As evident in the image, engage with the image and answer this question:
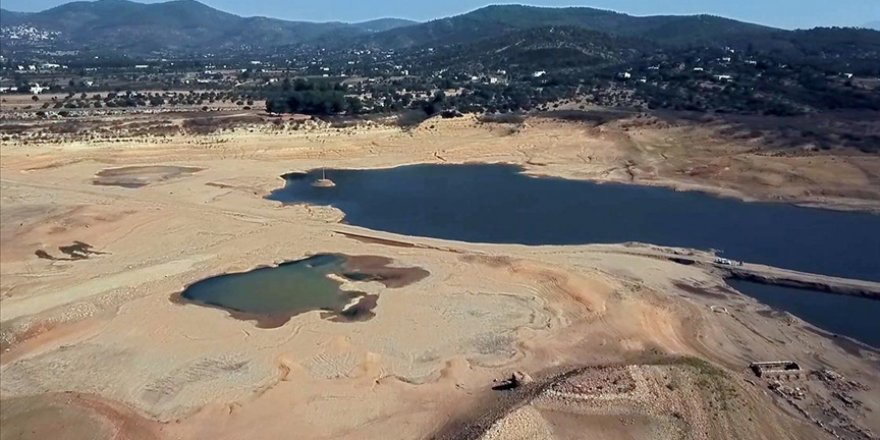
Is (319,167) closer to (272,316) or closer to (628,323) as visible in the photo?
(272,316)

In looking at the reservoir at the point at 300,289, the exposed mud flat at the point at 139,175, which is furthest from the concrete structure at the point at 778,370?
the exposed mud flat at the point at 139,175

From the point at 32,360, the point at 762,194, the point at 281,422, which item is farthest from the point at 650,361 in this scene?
the point at 762,194

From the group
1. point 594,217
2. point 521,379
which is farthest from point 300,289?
point 594,217

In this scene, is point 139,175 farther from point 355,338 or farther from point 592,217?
point 355,338

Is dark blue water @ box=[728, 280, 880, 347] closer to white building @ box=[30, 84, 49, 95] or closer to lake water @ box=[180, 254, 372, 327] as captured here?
lake water @ box=[180, 254, 372, 327]

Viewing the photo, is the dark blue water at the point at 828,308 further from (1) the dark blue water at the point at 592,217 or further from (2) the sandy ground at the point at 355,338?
(1) the dark blue water at the point at 592,217

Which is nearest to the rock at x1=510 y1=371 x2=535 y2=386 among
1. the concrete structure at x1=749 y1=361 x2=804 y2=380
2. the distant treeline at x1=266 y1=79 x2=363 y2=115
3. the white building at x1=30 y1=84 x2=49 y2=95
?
the concrete structure at x1=749 y1=361 x2=804 y2=380
